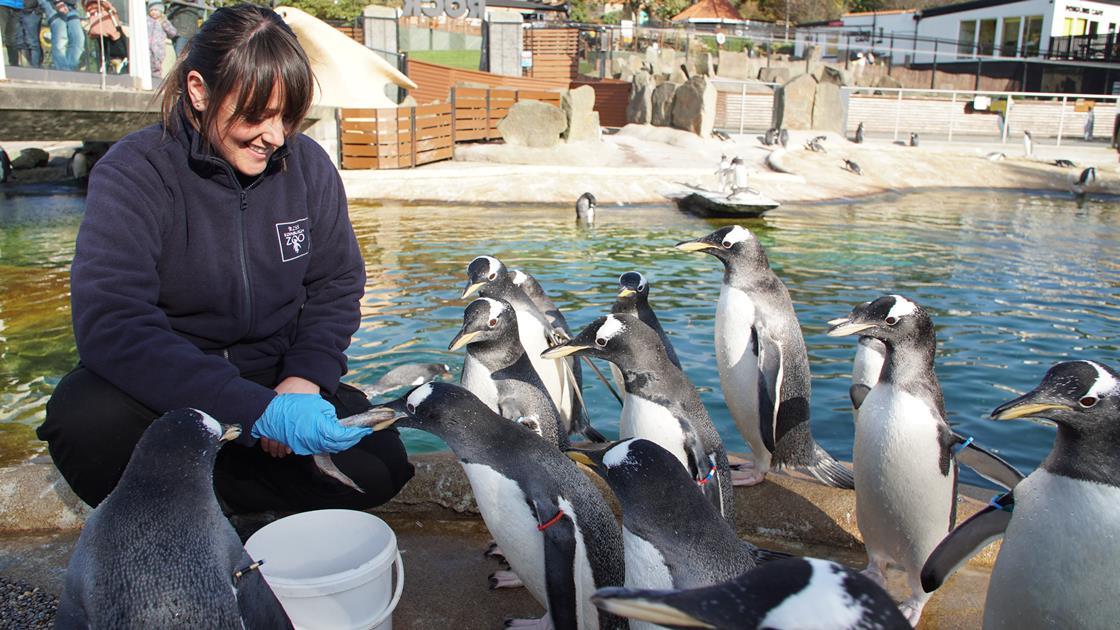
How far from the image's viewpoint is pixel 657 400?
3.25m

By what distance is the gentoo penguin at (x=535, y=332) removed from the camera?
4504 millimetres

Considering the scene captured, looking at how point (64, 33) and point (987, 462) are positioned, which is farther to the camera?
point (64, 33)

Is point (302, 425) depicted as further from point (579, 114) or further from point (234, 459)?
point (579, 114)

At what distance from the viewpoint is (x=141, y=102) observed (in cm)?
945

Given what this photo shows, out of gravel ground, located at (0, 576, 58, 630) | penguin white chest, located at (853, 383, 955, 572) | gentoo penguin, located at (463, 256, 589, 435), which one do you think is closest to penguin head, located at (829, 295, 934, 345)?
penguin white chest, located at (853, 383, 955, 572)

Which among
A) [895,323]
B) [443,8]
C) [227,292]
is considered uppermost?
[443,8]

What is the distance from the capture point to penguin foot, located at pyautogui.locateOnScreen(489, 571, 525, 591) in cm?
288

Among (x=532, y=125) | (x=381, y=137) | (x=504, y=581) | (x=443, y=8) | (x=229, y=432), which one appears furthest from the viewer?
(x=443, y=8)

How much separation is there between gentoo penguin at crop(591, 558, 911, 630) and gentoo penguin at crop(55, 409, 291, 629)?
95 cm

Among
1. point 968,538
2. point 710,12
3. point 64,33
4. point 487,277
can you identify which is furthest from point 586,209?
point 710,12

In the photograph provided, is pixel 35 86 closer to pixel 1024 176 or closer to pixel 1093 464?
pixel 1093 464

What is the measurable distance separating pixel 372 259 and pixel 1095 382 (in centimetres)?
840

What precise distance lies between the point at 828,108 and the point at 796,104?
128 centimetres

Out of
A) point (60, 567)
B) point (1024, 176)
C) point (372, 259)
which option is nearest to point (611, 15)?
point (1024, 176)
